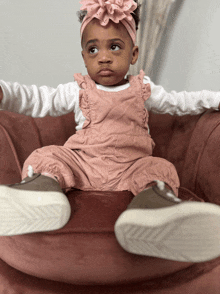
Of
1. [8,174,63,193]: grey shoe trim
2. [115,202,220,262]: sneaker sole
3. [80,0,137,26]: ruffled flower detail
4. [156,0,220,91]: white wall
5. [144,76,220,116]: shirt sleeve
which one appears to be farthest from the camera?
[156,0,220,91]: white wall

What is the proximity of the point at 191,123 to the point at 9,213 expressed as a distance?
0.83 metres

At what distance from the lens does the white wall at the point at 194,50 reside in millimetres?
1434

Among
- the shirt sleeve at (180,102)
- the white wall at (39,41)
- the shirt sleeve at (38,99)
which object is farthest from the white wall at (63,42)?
the shirt sleeve at (38,99)

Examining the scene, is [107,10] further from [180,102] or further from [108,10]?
[180,102]

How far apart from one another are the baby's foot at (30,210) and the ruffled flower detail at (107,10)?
0.58m

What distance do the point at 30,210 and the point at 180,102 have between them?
2.46 feet

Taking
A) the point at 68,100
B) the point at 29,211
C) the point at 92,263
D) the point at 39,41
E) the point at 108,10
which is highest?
the point at 108,10

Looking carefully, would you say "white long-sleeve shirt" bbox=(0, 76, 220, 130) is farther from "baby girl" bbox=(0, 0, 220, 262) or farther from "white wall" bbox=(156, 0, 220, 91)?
"white wall" bbox=(156, 0, 220, 91)

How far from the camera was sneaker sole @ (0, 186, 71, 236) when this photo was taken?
21.6 inches

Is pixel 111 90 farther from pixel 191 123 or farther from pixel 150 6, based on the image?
pixel 150 6

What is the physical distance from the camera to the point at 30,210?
56cm

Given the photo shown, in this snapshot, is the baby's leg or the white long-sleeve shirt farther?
the white long-sleeve shirt

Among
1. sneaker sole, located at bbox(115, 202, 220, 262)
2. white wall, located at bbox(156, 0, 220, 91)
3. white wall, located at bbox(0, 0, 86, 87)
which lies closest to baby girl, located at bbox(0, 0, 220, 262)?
sneaker sole, located at bbox(115, 202, 220, 262)

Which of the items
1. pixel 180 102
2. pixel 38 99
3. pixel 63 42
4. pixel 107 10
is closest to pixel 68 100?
pixel 38 99
